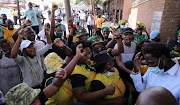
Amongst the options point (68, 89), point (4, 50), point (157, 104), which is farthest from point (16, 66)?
point (157, 104)

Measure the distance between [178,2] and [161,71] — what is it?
371cm

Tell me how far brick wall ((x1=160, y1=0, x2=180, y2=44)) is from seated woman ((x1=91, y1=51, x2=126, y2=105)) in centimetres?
352

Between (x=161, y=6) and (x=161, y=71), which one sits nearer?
(x=161, y=71)

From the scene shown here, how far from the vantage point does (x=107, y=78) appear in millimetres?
1880

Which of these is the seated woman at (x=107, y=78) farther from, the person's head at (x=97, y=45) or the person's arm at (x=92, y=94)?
the person's head at (x=97, y=45)

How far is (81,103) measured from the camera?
1732mm

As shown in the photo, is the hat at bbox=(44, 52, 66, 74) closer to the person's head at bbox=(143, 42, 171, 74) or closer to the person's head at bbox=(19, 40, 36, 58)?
the person's head at bbox=(19, 40, 36, 58)

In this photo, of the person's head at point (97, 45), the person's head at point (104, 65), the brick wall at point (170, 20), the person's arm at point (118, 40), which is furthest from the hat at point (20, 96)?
the brick wall at point (170, 20)

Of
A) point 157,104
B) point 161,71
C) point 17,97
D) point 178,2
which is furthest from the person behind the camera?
point 178,2

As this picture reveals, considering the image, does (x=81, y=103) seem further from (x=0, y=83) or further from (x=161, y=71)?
(x=0, y=83)

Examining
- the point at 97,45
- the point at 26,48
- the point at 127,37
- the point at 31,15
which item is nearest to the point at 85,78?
the point at 97,45

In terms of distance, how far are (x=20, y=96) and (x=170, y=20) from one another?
488 centimetres

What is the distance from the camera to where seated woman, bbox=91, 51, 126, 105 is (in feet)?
5.83

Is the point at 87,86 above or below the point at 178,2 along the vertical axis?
below
